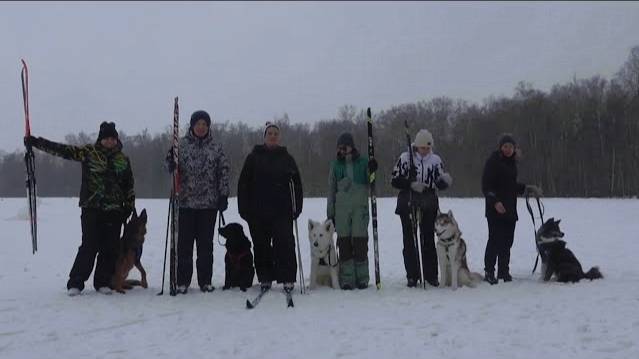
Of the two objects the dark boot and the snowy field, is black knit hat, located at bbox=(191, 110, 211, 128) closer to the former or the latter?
the snowy field

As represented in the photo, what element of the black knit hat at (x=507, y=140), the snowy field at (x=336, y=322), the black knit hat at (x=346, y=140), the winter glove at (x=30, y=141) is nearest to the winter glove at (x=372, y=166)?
the black knit hat at (x=346, y=140)

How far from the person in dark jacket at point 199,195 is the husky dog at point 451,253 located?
2.72 meters

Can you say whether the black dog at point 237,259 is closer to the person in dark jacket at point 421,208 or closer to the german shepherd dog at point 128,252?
the german shepherd dog at point 128,252

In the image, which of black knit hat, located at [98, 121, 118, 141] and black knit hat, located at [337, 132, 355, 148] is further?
black knit hat, located at [337, 132, 355, 148]

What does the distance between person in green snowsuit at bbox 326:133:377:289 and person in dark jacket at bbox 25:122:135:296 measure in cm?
266

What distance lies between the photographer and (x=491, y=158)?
757cm

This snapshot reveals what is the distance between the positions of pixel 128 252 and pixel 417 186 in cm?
372

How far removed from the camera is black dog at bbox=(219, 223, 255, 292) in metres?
6.93

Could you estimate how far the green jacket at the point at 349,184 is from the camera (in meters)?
7.10

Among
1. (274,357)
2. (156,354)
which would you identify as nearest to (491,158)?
(274,357)

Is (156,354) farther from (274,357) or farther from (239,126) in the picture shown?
(239,126)

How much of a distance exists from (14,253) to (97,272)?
20.0 feet

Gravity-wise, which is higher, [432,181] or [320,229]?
[432,181]

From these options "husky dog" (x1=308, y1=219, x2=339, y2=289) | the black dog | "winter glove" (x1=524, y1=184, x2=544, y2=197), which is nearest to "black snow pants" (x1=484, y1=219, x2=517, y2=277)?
"winter glove" (x1=524, y1=184, x2=544, y2=197)
